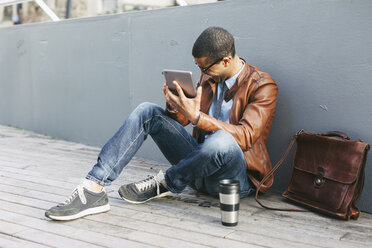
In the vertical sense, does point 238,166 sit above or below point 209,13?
below

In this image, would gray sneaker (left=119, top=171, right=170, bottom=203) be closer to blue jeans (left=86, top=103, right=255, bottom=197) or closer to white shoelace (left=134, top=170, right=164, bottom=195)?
white shoelace (left=134, top=170, right=164, bottom=195)

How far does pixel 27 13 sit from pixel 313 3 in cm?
831

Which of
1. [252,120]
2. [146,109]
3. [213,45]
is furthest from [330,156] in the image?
[146,109]

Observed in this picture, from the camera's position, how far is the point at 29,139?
4656 millimetres

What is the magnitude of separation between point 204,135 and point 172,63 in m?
1.00

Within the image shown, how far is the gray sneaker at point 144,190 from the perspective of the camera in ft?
8.06

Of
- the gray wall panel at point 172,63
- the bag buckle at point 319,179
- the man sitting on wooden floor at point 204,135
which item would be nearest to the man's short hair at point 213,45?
the man sitting on wooden floor at point 204,135

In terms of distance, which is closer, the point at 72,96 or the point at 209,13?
the point at 209,13

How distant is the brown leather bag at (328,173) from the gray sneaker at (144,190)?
567 mm

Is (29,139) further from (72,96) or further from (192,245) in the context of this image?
(192,245)

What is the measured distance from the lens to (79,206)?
2.21 metres

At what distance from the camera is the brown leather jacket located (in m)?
2.23

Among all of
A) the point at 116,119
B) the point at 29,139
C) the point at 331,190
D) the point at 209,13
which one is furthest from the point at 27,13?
the point at 331,190

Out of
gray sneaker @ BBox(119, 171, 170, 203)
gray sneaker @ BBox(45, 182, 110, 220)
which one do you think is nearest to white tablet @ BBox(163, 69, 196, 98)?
gray sneaker @ BBox(119, 171, 170, 203)
